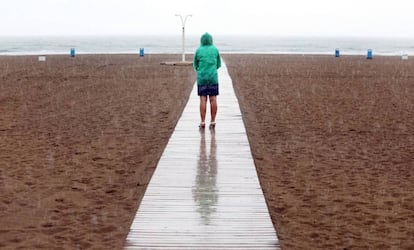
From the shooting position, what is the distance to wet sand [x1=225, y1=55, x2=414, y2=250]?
600 centimetres

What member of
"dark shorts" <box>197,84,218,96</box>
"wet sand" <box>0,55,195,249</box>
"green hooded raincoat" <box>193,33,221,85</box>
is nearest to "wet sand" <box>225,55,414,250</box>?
"dark shorts" <box>197,84,218,96</box>

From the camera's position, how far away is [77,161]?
9328 mm

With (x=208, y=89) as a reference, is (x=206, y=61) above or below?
above

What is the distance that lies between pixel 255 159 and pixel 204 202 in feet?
10.5

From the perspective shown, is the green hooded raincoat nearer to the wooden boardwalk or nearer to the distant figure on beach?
the distant figure on beach

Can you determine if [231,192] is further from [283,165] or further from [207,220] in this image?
[283,165]

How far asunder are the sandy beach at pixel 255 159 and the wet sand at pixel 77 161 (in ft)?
0.07

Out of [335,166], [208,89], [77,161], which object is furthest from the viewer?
[208,89]

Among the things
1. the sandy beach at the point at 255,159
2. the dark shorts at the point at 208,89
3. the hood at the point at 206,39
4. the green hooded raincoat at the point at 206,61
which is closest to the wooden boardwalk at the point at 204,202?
the sandy beach at the point at 255,159

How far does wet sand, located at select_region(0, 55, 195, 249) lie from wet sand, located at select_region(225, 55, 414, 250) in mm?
1772

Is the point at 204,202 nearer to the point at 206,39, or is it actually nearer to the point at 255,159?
the point at 255,159

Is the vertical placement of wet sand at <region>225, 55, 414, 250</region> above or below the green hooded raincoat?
below

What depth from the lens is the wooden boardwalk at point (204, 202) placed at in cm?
523

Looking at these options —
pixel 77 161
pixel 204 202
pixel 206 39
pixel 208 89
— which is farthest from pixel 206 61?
pixel 204 202
